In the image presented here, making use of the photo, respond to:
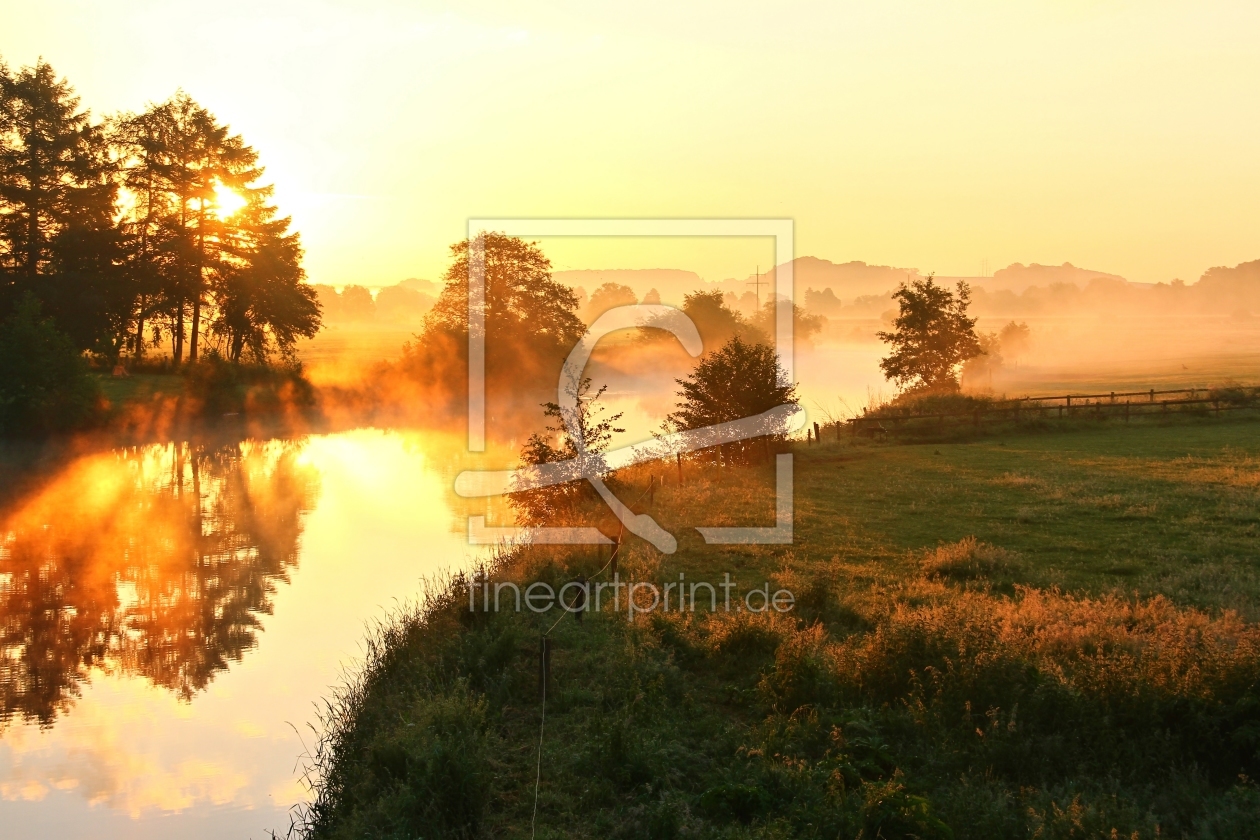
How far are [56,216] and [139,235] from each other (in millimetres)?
4165

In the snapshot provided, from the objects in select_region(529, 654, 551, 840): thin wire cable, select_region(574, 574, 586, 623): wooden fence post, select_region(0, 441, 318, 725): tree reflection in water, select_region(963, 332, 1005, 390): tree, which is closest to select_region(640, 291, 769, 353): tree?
select_region(963, 332, 1005, 390): tree

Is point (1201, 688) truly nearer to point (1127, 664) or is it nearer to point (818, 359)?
point (1127, 664)

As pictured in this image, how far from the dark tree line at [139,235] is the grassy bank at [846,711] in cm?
4494

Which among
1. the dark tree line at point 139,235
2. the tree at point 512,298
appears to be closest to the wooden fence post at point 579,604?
the dark tree line at point 139,235

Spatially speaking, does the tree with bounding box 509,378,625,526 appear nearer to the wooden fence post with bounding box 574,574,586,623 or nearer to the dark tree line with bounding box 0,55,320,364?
the wooden fence post with bounding box 574,574,586,623

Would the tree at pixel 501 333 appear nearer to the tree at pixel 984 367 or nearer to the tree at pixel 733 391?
the tree at pixel 733 391

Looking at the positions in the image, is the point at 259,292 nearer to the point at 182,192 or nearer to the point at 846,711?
the point at 182,192

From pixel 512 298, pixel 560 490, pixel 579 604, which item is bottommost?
pixel 579 604

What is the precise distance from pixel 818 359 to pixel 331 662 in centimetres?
14044

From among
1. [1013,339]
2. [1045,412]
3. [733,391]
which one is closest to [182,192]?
[733,391]

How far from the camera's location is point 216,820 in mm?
10273

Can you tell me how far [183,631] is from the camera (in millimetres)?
16266

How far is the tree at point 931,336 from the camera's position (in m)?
55.8

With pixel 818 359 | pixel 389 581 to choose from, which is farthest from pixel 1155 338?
pixel 389 581
